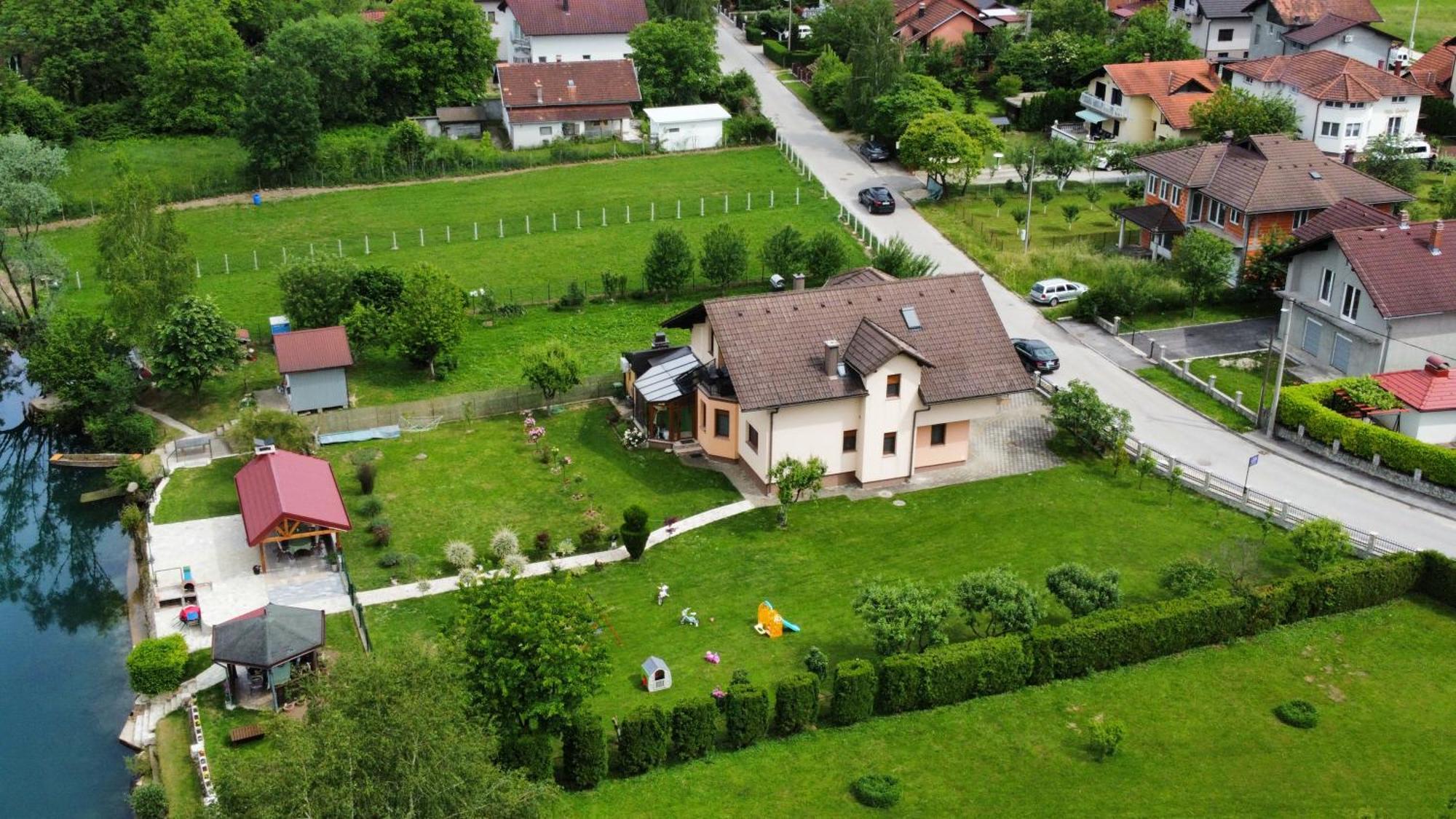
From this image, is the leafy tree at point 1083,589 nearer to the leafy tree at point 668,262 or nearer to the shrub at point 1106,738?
the shrub at point 1106,738

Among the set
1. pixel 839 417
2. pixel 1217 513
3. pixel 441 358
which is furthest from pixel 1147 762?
pixel 441 358

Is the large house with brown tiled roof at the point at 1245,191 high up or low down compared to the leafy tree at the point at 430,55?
down

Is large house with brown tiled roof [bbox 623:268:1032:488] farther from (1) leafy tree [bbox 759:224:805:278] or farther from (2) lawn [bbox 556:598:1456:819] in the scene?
(1) leafy tree [bbox 759:224:805:278]

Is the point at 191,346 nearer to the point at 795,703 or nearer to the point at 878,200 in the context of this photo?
the point at 795,703

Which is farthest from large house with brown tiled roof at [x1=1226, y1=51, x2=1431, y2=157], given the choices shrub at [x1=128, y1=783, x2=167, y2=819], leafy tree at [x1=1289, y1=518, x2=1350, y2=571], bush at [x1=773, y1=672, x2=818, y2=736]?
shrub at [x1=128, y1=783, x2=167, y2=819]

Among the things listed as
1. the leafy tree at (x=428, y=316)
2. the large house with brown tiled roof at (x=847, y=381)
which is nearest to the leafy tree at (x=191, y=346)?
the leafy tree at (x=428, y=316)

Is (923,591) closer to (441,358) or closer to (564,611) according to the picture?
(564,611)
